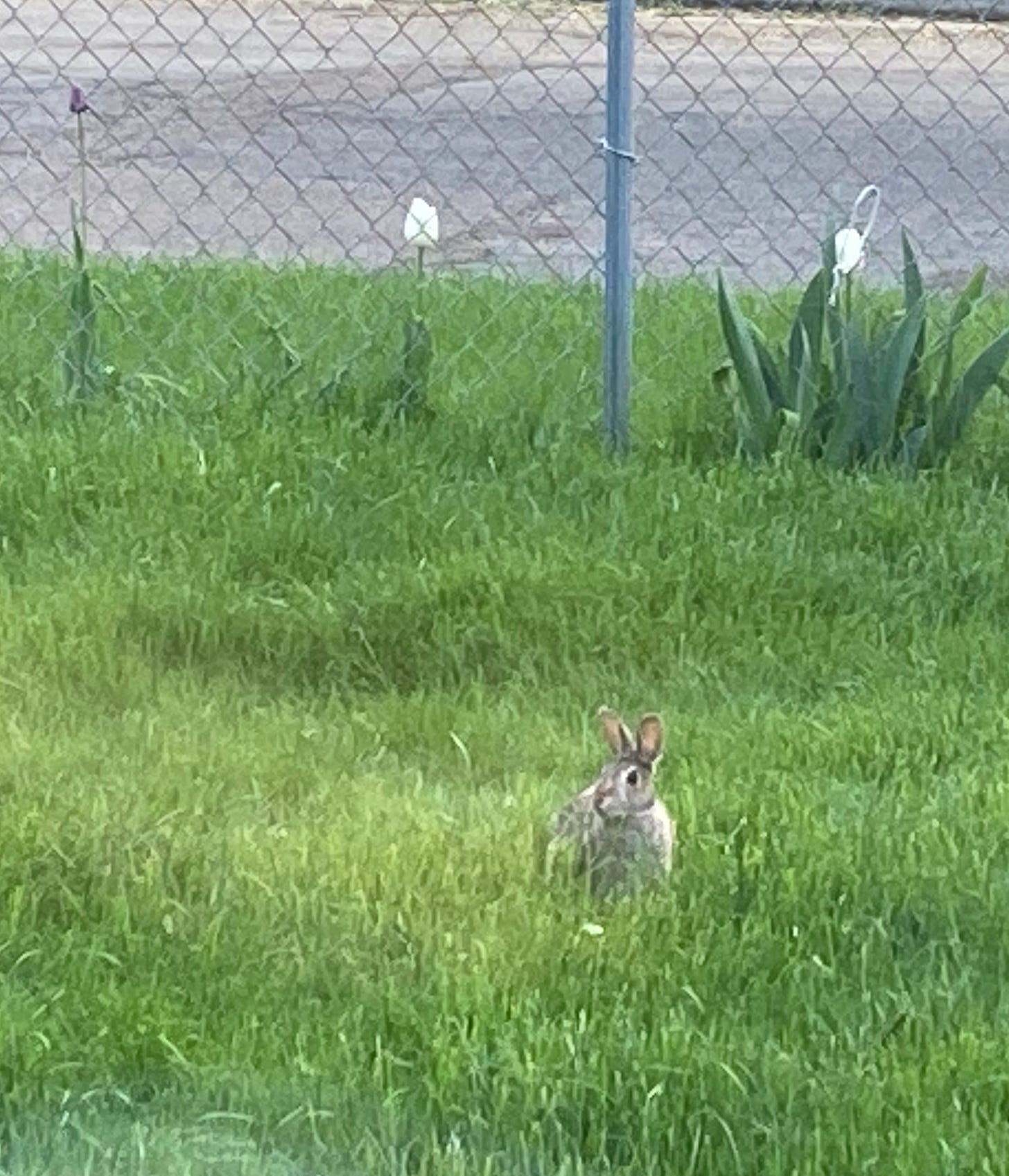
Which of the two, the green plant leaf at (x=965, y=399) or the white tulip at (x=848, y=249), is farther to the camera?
the green plant leaf at (x=965, y=399)

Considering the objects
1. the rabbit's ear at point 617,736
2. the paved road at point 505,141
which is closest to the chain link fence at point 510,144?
the paved road at point 505,141

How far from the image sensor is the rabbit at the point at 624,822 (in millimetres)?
2889

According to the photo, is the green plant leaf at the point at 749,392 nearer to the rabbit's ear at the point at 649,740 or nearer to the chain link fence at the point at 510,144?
the chain link fence at the point at 510,144

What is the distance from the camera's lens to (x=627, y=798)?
2879 millimetres

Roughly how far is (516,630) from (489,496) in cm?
53

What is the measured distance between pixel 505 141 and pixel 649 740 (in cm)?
635

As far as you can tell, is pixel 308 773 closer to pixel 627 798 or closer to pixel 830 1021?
pixel 627 798

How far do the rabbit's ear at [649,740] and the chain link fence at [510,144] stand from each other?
8.61 ft

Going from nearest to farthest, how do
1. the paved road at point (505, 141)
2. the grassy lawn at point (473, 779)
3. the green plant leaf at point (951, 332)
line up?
1. the grassy lawn at point (473, 779)
2. the green plant leaf at point (951, 332)
3. the paved road at point (505, 141)

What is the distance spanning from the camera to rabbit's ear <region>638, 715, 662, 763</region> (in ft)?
9.64

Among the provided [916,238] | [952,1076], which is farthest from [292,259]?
[952,1076]

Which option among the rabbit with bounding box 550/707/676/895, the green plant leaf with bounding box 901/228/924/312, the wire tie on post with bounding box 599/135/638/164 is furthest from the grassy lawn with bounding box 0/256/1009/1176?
the wire tie on post with bounding box 599/135/638/164

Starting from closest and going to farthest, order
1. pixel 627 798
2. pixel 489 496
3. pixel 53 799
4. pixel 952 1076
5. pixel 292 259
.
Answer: pixel 952 1076
pixel 627 798
pixel 53 799
pixel 489 496
pixel 292 259

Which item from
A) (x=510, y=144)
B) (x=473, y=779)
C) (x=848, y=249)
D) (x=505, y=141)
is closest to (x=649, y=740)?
(x=473, y=779)
